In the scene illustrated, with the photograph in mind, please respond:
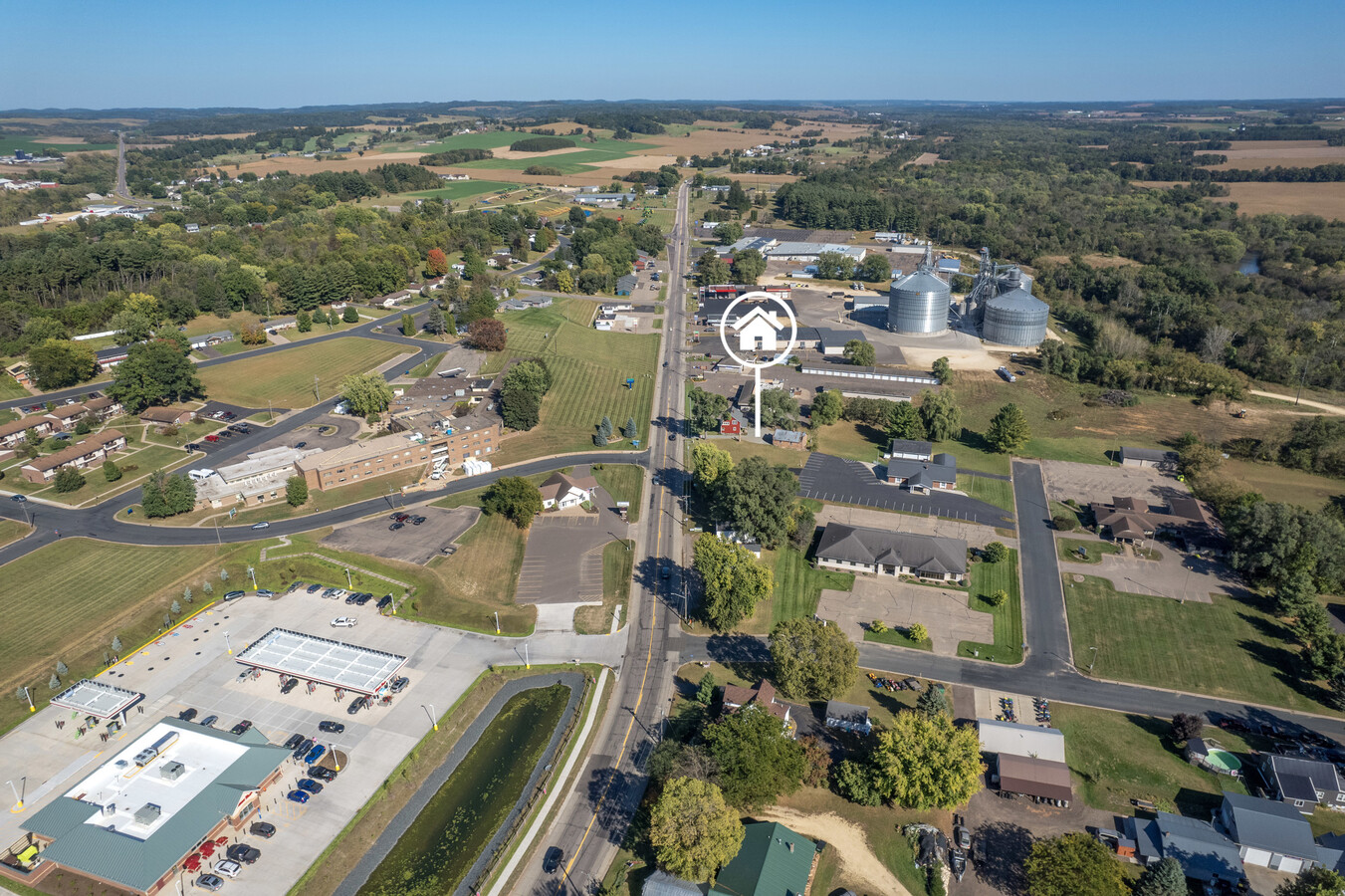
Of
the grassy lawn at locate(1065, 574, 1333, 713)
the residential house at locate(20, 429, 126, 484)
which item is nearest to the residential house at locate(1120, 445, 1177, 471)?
the grassy lawn at locate(1065, 574, 1333, 713)

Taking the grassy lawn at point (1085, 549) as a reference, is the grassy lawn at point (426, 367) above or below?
above

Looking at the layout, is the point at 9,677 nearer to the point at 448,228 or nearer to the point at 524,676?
the point at 524,676

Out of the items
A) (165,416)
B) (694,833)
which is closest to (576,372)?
(165,416)

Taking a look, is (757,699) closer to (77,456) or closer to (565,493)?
(565,493)

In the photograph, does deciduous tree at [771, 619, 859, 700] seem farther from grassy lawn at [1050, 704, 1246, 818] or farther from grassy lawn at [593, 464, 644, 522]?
grassy lawn at [593, 464, 644, 522]

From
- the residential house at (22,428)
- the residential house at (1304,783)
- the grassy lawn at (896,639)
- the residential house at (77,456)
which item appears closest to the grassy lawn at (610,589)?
the grassy lawn at (896,639)

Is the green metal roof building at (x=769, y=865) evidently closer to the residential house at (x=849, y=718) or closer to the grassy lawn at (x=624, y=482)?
the residential house at (x=849, y=718)
